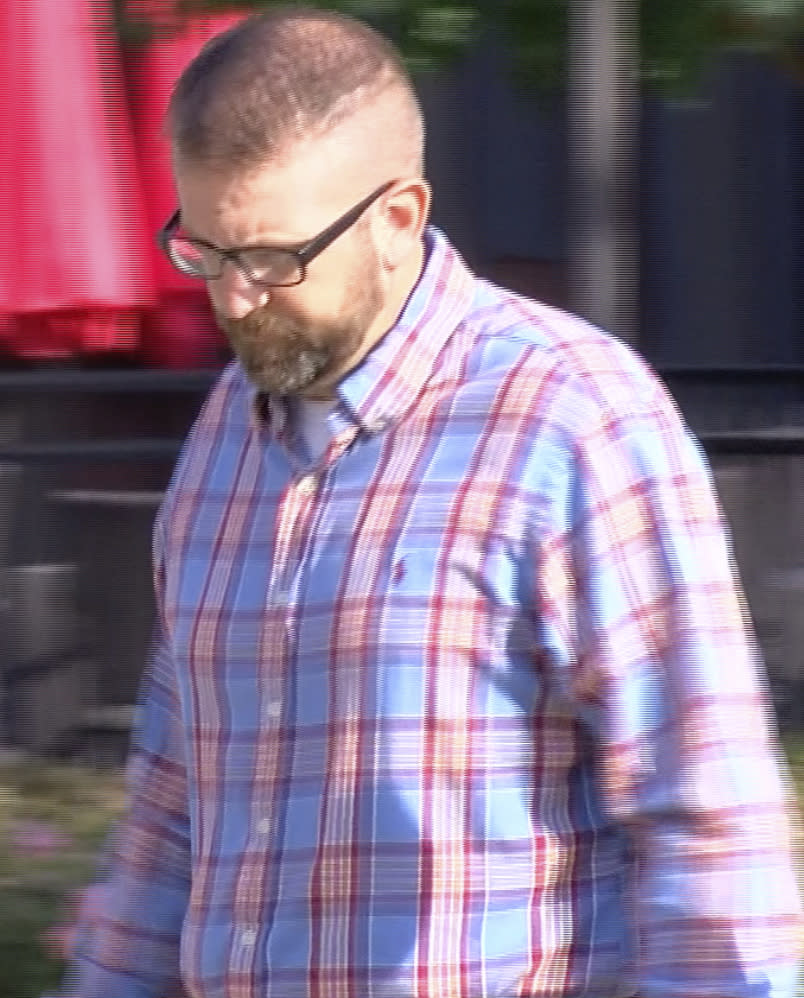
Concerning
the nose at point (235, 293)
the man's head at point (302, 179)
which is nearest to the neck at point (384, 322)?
the man's head at point (302, 179)

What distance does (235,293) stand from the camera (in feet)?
6.46

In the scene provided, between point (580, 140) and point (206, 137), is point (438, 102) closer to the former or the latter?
point (580, 140)

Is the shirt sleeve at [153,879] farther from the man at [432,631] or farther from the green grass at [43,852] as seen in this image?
the green grass at [43,852]

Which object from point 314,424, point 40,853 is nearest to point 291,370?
point 314,424

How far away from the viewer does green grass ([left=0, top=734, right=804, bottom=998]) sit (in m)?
4.01

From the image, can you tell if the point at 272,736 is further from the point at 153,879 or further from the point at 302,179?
the point at 302,179

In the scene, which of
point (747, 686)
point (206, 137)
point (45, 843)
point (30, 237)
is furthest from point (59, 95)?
point (747, 686)

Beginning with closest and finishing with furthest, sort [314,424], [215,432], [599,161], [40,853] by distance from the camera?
[314,424] < [215,432] < [599,161] < [40,853]

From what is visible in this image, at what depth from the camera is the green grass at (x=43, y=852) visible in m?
4.01

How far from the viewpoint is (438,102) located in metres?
6.35

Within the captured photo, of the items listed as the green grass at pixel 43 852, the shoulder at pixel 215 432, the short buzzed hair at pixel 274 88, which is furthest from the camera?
the green grass at pixel 43 852

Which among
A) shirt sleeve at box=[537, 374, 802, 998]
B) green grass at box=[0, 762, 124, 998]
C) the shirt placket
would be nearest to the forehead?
the shirt placket

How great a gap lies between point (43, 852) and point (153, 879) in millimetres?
2205

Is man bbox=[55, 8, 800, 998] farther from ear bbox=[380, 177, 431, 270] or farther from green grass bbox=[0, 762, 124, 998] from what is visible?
green grass bbox=[0, 762, 124, 998]
